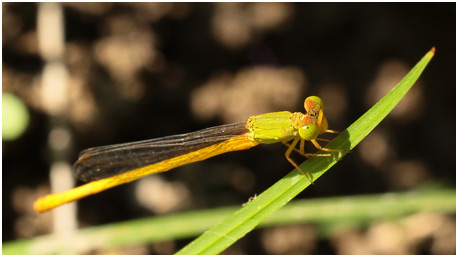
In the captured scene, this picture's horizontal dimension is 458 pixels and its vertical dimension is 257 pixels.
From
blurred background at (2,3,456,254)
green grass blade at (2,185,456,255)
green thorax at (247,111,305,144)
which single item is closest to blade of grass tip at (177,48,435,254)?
green thorax at (247,111,305,144)

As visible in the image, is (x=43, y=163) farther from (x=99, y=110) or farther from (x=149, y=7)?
(x=149, y=7)

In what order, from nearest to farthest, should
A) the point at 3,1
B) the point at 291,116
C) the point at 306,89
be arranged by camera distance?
the point at 291,116 < the point at 3,1 < the point at 306,89

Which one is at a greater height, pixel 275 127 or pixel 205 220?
pixel 275 127

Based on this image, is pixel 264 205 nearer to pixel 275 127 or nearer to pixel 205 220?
pixel 275 127

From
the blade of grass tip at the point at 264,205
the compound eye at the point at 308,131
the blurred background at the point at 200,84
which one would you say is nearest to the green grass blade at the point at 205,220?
the blurred background at the point at 200,84

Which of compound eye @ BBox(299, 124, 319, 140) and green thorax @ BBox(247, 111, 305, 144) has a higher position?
green thorax @ BBox(247, 111, 305, 144)

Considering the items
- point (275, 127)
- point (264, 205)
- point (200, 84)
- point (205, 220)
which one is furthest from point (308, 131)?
point (200, 84)

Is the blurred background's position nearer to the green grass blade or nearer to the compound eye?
the green grass blade

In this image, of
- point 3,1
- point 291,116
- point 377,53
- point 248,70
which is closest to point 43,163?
point 3,1
